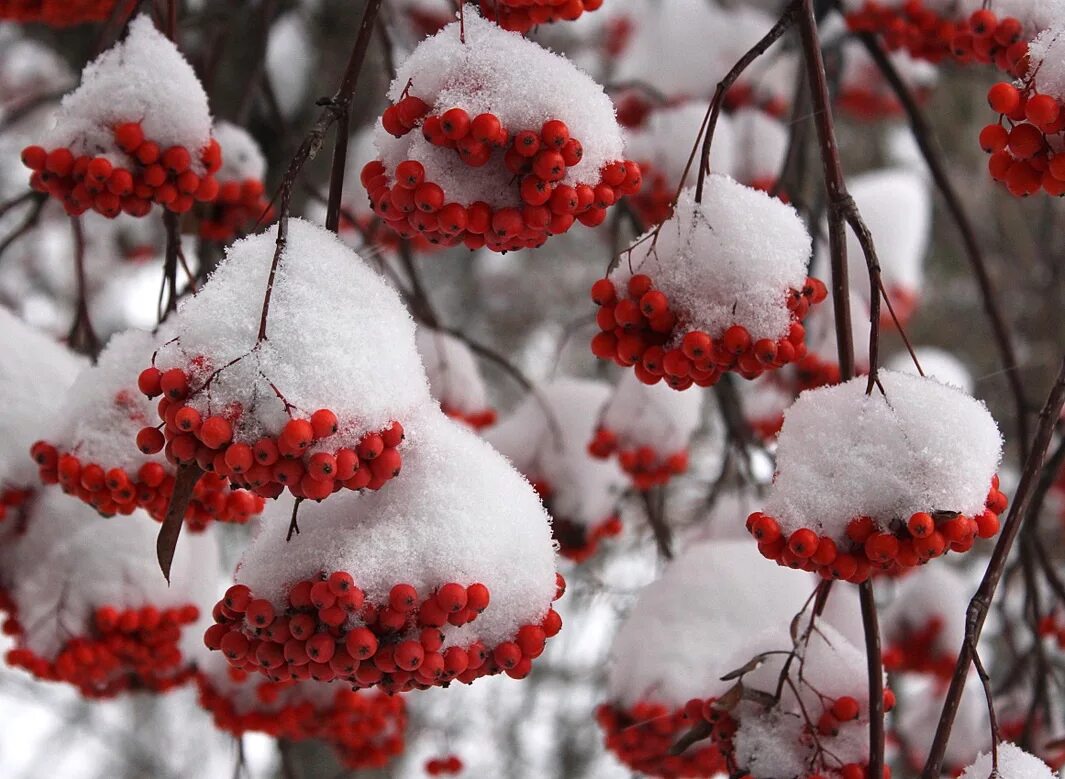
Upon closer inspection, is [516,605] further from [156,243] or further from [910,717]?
[156,243]

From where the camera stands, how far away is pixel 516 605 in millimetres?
1200

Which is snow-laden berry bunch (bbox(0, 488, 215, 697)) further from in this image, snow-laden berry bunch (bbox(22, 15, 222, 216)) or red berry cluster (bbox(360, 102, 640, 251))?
red berry cluster (bbox(360, 102, 640, 251))

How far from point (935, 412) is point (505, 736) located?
464cm

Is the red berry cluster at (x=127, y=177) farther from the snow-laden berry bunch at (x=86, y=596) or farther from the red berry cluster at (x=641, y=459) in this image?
the red berry cluster at (x=641, y=459)

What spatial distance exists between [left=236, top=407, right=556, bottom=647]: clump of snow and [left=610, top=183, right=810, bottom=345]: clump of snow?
0.30m

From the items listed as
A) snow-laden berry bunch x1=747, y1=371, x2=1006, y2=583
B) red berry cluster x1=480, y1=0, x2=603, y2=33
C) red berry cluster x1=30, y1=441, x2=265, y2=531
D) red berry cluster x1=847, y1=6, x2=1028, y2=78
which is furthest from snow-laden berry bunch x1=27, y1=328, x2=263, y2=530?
red berry cluster x1=847, y1=6, x2=1028, y2=78

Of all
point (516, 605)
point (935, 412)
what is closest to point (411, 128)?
point (516, 605)

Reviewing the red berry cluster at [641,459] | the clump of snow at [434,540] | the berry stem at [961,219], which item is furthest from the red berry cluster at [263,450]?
the berry stem at [961,219]

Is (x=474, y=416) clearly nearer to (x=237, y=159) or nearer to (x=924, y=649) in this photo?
(x=237, y=159)

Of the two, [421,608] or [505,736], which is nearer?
[421,608]

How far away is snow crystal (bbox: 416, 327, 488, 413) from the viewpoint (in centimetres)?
246

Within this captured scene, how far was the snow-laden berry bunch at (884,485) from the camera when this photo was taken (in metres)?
1.17

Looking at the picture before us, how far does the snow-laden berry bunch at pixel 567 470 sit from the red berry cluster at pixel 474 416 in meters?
0.05

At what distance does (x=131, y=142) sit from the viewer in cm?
141
